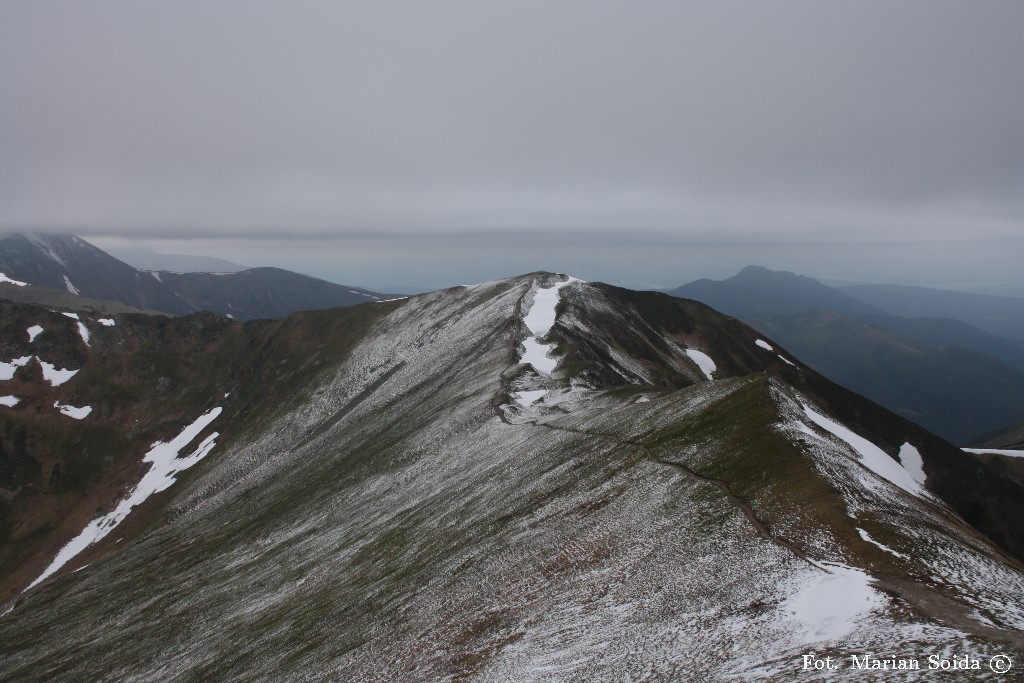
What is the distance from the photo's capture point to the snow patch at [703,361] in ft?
345

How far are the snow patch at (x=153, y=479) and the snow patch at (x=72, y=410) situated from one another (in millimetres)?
24654

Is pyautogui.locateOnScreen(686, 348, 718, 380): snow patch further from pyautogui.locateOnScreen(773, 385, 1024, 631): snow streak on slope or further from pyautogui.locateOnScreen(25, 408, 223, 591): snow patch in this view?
pyautogui.locateOnScreen(25, 408, 223, 591): snow patch

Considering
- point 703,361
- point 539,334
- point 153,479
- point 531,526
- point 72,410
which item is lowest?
point 153,479

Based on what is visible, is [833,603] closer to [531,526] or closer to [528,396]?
[531,526]

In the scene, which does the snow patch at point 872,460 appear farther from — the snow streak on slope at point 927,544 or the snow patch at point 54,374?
the snow patch at point 54,374

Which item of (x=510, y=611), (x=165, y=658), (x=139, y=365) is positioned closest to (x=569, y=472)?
(x=510, y=611)

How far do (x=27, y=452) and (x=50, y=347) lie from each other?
141 feet

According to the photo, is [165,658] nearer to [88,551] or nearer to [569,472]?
[569,472]

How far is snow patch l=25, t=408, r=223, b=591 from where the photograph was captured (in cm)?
9475

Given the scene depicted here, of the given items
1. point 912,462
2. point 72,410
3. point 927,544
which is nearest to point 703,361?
point 912,462

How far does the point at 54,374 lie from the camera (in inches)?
5674

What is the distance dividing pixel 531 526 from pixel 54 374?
159 m

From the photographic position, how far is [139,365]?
148m

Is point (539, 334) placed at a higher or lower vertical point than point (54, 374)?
higher
